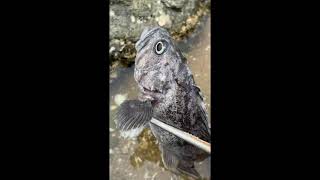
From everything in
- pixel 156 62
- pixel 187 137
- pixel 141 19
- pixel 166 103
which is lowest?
pixel 187 137

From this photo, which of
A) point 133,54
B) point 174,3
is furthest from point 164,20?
point 133,54

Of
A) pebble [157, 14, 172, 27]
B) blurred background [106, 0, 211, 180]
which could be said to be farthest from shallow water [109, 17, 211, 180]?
pebble [157, 14, 172, 27]

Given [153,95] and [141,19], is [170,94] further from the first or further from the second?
[141,19]

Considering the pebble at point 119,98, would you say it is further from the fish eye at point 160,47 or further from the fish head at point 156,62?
the fish eye at point 160,47

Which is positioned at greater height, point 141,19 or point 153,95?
point 141,19

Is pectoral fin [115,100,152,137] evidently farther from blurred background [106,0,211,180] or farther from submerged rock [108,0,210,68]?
submerged rock [108,0,210,68]
